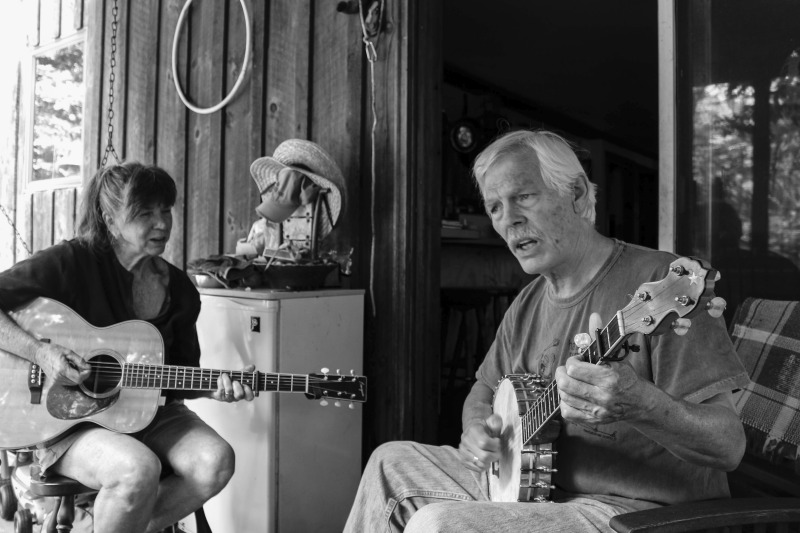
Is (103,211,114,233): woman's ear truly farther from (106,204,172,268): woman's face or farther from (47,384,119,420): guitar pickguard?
(47,384,119,420): guitar pickguard

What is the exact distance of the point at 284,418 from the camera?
7.47 feet

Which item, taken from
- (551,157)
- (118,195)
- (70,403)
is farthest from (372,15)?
(70,403)

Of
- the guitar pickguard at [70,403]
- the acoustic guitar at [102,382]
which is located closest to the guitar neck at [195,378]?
the acoustic guitar at [102,382]

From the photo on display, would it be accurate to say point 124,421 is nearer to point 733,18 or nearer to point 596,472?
point 596,472

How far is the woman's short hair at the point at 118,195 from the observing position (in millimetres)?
2105

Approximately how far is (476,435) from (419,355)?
992 millimetres

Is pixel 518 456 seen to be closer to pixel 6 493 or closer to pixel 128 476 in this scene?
pixel 128 476

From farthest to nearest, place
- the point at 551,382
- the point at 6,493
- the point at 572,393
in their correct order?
1. the point at 6,493
2. the point at 551,382
3. the point at 572,393

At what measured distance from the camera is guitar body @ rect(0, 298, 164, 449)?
1.93 m

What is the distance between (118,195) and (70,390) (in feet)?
2.05

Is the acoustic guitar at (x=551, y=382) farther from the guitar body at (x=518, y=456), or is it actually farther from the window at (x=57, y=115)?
the window at (x=57, y=115)

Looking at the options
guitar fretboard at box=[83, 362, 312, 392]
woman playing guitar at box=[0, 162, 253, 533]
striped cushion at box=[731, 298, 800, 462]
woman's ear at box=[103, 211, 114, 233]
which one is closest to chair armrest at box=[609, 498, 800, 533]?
striped cushion at box=[731, 298, 800, 462]

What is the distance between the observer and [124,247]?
217 cm

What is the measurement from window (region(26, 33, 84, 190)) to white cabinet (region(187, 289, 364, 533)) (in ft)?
9.90
